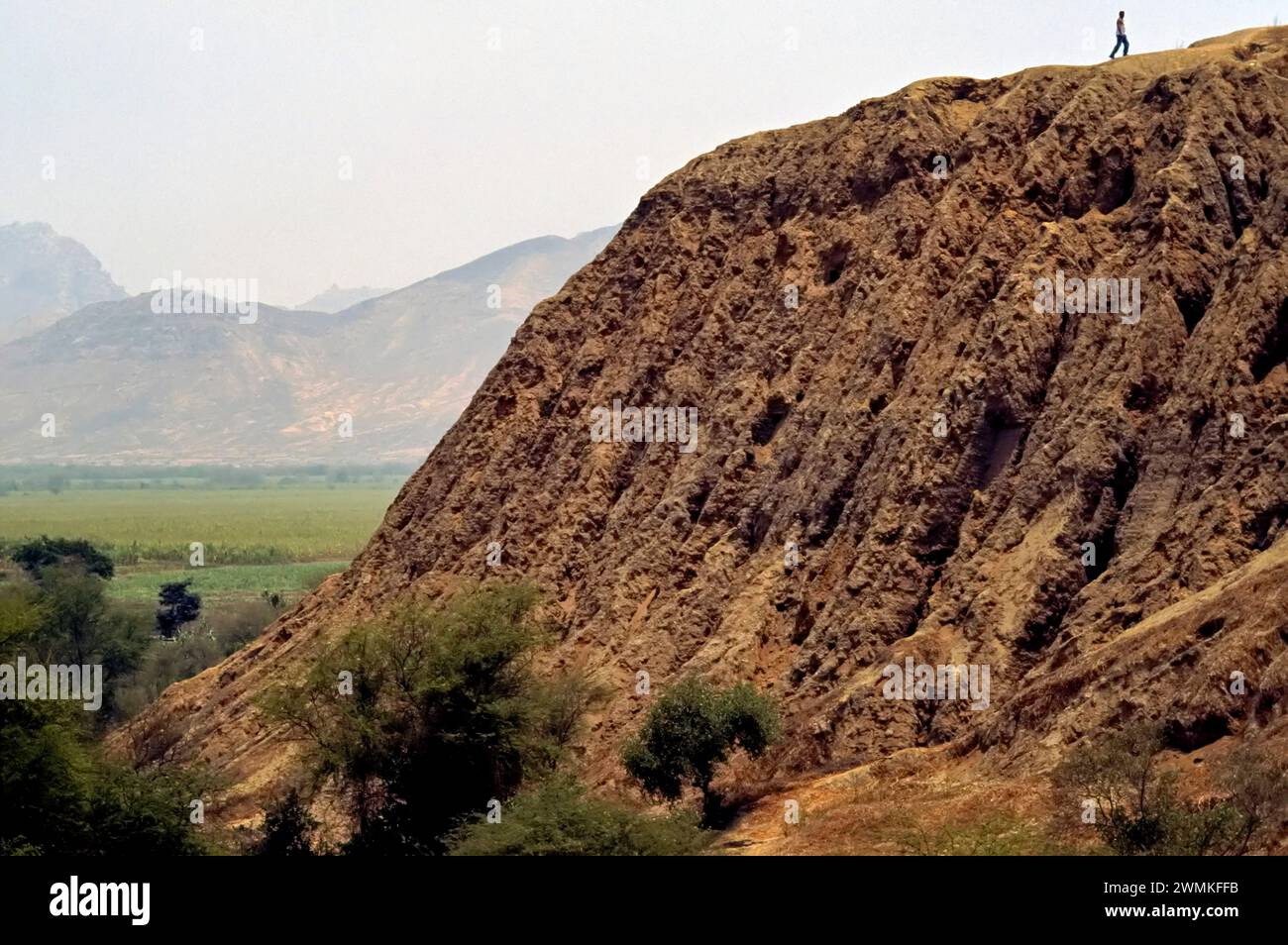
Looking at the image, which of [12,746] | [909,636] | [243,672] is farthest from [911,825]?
[243,672]

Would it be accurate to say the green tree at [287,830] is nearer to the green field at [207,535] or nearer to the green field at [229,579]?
the green field at [229,579]

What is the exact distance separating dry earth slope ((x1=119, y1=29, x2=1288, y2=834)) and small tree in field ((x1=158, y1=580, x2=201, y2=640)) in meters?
35.8

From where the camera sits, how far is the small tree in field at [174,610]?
86.5 meters

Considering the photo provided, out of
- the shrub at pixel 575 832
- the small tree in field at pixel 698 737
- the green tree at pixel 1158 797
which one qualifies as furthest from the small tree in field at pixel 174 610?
the green tree at pixel 1158 797

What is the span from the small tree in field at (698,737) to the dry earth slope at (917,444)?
81cm

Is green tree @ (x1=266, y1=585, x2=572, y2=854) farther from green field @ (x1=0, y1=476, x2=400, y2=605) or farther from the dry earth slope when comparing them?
green field @ (x1=0, y1=476, x2=400, y2=605)

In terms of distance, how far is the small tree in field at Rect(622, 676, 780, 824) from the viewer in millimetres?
33594

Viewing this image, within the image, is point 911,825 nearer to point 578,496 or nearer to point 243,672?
point 578,496

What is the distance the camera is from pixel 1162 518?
32.0 meters

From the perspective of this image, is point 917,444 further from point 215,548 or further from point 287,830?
point 215,548

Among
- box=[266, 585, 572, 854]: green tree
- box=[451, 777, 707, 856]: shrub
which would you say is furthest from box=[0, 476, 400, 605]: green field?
box=[451, 777, 707, 856]: shrub

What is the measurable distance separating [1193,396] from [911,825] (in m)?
10.3

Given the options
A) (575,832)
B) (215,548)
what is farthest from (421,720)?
(215,548)
